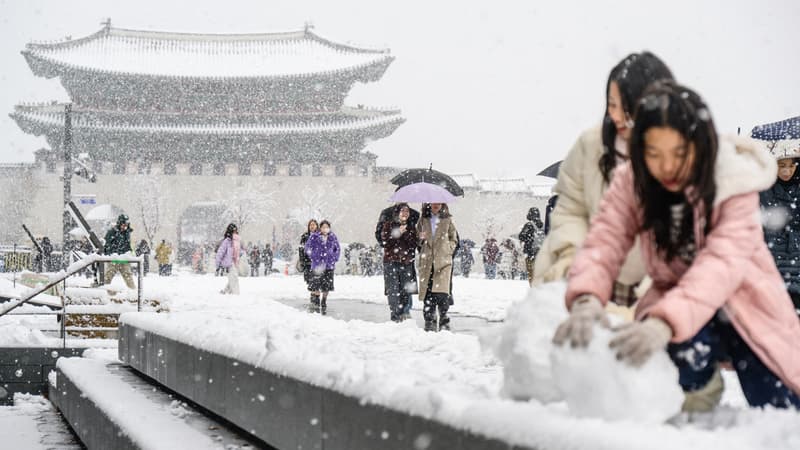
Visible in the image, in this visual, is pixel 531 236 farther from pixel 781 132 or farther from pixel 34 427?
pixel 34 427

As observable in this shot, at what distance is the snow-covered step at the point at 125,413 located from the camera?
13.1 ft

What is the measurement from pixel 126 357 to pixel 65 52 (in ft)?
123

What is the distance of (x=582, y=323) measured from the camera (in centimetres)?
183

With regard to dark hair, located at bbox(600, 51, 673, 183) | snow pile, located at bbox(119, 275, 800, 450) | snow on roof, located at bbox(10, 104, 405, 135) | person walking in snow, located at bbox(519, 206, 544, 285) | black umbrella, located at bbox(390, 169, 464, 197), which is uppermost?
snow on roof, located at bbox(10, 104, 405, 135)

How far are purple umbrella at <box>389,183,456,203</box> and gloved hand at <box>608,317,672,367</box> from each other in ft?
28.8

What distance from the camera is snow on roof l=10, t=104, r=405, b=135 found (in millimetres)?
39812

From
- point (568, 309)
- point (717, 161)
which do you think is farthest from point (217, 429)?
point (717, 161)

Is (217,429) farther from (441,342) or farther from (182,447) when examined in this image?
(441,342)

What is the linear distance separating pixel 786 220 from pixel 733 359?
4328 mm

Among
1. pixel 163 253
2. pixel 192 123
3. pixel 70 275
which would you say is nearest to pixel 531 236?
pixel 70 275

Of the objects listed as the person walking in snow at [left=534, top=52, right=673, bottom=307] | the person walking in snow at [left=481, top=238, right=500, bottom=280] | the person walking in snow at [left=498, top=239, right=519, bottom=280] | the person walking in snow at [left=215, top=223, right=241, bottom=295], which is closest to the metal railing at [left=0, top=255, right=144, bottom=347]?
the person walking in snow at [left=534, top=52, right=673, bottom=307]

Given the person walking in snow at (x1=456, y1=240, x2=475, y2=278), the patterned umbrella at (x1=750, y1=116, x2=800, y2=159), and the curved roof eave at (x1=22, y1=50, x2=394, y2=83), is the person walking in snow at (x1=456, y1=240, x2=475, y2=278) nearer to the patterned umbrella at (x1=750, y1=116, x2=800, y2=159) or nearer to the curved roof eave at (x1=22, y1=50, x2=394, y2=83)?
the curved roof eave at (x1=22, y1=50, x2=394, y2=83)

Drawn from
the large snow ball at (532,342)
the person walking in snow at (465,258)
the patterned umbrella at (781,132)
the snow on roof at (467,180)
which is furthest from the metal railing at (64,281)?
the snow on roof at (467,180)

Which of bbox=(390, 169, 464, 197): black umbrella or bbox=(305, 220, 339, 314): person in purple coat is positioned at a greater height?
bbox=(390, 169, 464, 197): black umbrella
